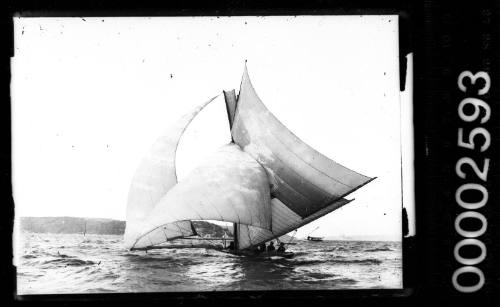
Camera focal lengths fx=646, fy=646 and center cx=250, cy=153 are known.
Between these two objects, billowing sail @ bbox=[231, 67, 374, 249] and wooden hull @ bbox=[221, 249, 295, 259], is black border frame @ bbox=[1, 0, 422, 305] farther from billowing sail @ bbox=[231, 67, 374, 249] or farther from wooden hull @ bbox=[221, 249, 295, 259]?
billowing sail @ bbox=[231, 67, 374, 249]

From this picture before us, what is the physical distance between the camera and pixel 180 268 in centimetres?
409

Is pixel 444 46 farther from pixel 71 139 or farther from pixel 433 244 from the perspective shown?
pixel 71 139

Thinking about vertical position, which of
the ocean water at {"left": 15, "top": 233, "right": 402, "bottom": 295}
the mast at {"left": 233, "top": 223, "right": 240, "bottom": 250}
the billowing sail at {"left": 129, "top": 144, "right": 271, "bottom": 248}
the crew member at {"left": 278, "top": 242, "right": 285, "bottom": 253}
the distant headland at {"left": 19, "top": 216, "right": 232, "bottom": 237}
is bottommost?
the ocean water at {"left": 15, "top": 233, "right": 402, "bottom": 295}

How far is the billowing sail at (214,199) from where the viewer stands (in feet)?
13.4

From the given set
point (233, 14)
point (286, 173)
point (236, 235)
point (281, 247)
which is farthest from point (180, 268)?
point (233, 14)

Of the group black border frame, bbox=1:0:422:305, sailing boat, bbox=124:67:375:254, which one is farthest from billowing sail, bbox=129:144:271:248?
black border frame, bbox=1:0:422:305

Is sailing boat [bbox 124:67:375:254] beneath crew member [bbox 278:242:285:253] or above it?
above

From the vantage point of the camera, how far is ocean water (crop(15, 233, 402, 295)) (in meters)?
4.02

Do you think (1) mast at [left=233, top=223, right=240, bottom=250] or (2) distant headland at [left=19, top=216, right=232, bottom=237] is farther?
(1) mast at [left=233, top=223, right=240, bottom=250]

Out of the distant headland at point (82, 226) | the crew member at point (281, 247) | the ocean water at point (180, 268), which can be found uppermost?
the distant headland at point (82, 226)

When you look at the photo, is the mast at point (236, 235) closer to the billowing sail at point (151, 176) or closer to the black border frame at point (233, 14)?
the black border frame at point (233, 14)

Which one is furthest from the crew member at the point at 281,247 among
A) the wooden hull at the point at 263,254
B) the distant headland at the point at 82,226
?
the distant headland at the point at 82,226

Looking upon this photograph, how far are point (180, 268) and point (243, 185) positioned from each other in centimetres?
66

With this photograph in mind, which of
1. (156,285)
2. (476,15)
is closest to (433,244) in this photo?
(476,15)
